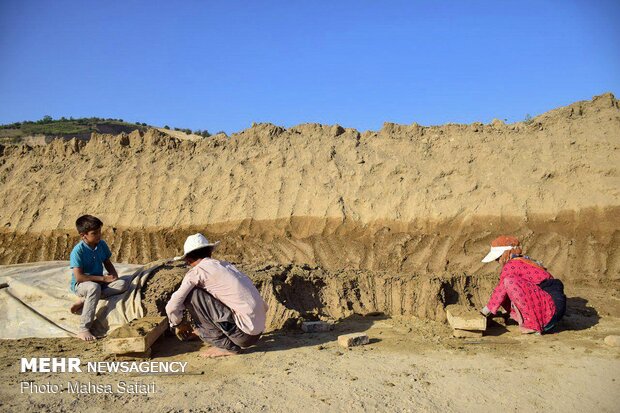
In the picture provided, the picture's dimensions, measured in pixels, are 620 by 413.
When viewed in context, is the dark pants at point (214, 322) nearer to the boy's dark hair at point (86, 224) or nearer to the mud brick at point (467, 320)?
the boy's dark hair at point (86, 224)

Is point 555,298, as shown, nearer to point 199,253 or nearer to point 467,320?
point 467,320

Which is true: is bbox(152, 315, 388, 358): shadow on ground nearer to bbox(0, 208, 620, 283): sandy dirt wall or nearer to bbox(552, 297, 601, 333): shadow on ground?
bbox(552, 297, 601, 333): shadow on ground

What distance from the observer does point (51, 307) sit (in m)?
4.83

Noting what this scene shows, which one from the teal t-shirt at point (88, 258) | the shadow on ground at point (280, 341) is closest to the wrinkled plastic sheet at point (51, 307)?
the teal t-shirt at point (88, 258)

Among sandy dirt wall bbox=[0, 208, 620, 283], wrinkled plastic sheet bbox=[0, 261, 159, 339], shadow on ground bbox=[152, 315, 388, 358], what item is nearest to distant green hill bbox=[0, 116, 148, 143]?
sandy dirt wall bbox=[0, 208, 620, 283]

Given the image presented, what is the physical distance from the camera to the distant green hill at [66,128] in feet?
86.1

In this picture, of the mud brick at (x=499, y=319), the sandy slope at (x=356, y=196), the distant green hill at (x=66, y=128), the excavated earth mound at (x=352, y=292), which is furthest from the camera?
the distant green hill at (x=66, y=128)

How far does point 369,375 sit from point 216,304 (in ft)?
4.32

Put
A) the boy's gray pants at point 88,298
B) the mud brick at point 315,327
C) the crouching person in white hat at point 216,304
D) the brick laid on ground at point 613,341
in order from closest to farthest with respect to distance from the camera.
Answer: the crouching person in white hat at point 216,304 < the brick laid on ground at point 613,341 < the boy's gray pants at point 88,298 < the mud brick at point 315,327

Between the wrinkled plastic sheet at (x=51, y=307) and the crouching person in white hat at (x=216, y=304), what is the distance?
90 centimetres

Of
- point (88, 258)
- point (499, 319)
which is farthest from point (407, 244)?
point (88, 258)

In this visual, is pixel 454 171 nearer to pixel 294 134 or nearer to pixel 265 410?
pixel 294 134

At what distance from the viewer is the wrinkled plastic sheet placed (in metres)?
4.72

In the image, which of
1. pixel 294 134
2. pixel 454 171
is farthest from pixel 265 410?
pixel 294 134
